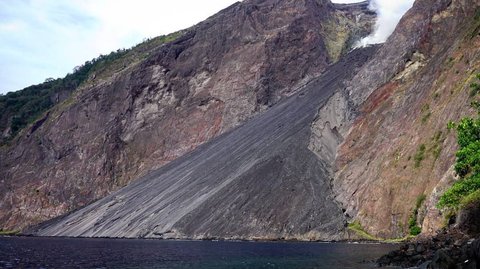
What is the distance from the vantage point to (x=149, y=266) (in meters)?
39.3

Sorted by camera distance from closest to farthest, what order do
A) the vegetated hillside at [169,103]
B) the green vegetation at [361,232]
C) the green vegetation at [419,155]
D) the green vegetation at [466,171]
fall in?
the green vegetation at [466,171], the green vegetation at [361,232], the green vegetation at [419,155], the vegetated hillside at [169,103]

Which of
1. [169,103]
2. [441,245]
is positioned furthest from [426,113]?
[169,103]

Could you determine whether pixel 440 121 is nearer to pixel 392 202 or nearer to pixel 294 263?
pixel 392 202

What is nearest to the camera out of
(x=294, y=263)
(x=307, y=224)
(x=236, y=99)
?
(x=294, y=263)

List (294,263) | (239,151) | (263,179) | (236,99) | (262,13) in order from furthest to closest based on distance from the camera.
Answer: (262,13)
(236,99)
(239,151)
(263,179)
(294,263)

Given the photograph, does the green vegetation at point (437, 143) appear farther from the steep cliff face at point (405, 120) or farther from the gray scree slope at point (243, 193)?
the gray scree slope at point (243, 193)

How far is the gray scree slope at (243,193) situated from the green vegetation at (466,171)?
25512mm

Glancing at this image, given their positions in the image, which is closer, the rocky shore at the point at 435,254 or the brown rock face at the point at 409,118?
the rocky shore at the point at 435,254

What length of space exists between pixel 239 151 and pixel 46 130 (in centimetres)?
7201

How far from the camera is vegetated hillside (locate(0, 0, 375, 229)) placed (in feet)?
406

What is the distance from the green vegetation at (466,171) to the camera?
40281 millimetres

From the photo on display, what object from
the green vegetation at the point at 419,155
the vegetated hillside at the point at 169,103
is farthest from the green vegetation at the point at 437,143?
the vegetated hillside at the point at 169,103

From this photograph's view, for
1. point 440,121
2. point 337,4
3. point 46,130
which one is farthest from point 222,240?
point 337,4

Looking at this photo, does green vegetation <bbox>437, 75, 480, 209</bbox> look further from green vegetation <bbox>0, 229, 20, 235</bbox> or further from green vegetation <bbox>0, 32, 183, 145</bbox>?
green vegetation <bbox>0, 32, 183, 145</bbox>
